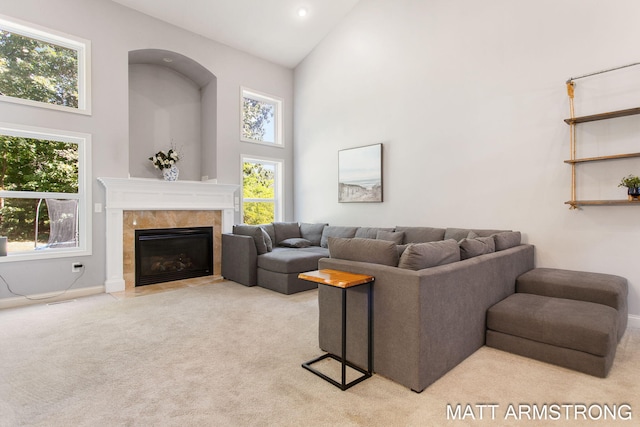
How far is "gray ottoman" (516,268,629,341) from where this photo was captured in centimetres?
271

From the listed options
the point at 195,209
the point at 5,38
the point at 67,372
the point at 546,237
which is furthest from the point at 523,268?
the point at 5,38

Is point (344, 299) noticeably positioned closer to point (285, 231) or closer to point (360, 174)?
point (360, 174)

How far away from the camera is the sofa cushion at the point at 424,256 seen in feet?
6.90

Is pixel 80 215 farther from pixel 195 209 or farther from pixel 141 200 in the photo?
pixel 195 209

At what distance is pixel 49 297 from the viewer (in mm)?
4117

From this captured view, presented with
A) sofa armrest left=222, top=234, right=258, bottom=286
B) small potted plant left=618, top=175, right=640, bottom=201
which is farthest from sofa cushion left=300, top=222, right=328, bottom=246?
small potted plant left=618, top=175, right=640, bottom=201

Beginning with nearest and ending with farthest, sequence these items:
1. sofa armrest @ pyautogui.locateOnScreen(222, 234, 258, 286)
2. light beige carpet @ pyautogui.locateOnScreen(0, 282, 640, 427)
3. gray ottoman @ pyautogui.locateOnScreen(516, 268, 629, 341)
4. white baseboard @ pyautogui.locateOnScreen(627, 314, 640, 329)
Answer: light beige carpet @ pyautogui.locateOnScreen(0, 282, 640, 427) → gray ottoman @ pyautogui.locateOnScreen(516, 268, 629, 341) → white baseboard @ pyautogui.locateOnScreen(627, 314, 640, 329) → sofa armrest @ pyautogui.locateOnScreen(222, 234, 258, 286)

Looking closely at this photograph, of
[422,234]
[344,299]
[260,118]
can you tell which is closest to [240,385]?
[344,299]

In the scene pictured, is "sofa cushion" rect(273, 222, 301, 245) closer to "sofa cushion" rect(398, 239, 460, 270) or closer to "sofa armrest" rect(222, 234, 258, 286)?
"sofa armrest" rect(222, 234, 258, 286)

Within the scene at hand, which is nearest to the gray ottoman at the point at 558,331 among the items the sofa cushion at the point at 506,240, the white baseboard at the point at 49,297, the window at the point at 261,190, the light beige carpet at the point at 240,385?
the light beige carpet at the point at 240,385

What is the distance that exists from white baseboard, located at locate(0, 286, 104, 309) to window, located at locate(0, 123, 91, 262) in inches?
18.7

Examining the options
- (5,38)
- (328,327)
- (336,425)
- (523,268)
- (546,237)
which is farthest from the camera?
(5,38)

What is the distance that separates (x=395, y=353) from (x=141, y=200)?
4226 millimetres

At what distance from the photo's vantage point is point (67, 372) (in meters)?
2.28
